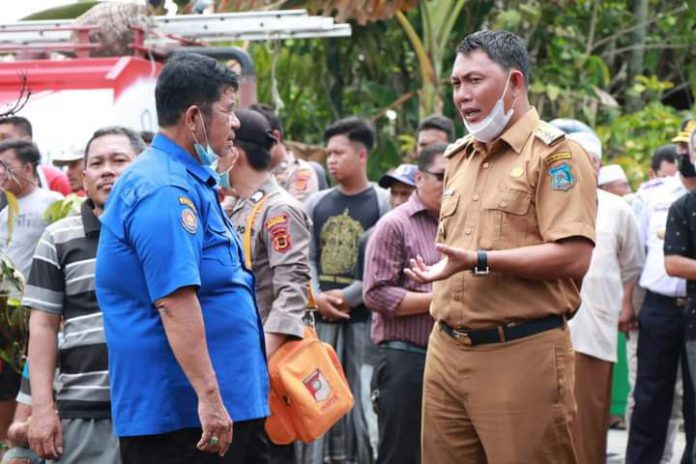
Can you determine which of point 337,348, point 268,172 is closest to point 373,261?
point 268,172

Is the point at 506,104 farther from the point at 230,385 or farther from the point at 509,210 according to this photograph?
the point at 230,385

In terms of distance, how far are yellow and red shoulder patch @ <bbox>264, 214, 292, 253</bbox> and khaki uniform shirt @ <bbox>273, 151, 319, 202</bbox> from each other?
3.51m

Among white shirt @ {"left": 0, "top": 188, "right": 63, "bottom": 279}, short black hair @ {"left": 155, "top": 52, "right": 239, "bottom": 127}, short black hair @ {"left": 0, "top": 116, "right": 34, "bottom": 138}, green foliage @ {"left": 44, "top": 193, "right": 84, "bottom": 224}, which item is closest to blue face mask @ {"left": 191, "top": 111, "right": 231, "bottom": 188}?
short black hair @ {"left": 155, "top": 52, "right": 239, "bottom": 127}

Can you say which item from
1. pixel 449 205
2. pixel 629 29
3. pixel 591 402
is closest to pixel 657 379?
pixel 591 402

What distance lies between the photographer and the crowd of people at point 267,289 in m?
4.46

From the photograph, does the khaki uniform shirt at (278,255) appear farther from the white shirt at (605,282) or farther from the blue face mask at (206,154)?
the white shirt at (605,282)

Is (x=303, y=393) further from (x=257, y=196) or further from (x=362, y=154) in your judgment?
(x=362, y=154)

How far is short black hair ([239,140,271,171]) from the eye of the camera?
637 centimetres

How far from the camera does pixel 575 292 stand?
17.5 ft

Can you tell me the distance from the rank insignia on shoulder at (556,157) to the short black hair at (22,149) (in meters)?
3.78

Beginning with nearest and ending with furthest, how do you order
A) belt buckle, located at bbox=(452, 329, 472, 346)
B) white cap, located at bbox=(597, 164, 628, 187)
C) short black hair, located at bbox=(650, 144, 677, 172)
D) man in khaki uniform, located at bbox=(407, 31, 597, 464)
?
man in khaki uniform, located at bbox=(407, 31, 597, 464), belt buckle, located at bbox=(452, 329, 472, 346), white cap, located at bbox=(597, 164, 628, 187), short black hair, located at bbox=(650, 144, 677, 172)

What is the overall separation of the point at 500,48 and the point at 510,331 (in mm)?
1120

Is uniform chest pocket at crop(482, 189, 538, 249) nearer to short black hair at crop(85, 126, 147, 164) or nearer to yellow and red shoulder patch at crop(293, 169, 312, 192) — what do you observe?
short black hair at crop(85, 126, 147, 164)

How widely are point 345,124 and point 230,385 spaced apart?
4.76 m
